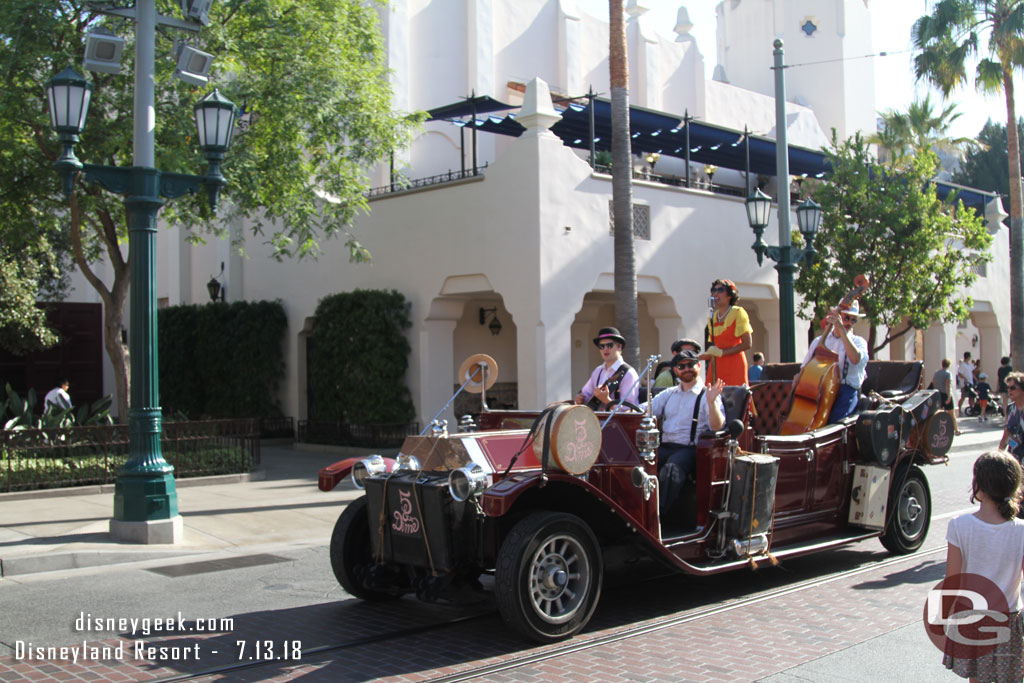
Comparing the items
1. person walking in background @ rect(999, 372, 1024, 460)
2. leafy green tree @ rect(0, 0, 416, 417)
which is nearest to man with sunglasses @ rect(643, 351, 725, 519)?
person walking in background @ rect(999, 372, 1024, 460)

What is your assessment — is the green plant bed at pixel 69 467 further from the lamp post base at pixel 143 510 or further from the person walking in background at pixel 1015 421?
the person walking in background at pixel 1015 421

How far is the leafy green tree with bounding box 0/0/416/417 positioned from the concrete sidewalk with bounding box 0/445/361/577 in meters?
3.13

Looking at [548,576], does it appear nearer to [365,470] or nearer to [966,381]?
[365,470]

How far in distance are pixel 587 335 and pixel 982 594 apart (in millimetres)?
19277

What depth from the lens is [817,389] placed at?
8.80 m

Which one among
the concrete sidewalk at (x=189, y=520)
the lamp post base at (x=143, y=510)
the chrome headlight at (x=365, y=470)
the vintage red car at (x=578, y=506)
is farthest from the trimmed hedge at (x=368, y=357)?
the chrome headlight at (x=365, y=470)

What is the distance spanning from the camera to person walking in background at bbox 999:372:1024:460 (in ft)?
24.5

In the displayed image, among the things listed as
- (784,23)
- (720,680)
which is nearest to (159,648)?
(720,680)

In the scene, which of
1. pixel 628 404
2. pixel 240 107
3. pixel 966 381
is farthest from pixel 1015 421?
pixel 966 381

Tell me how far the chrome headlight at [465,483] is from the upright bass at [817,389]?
3845mm

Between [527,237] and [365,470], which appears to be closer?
[365,470]

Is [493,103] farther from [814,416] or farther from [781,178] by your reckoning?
[814,416]

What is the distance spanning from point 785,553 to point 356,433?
44.6 ft

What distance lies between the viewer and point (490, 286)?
18500 mm
